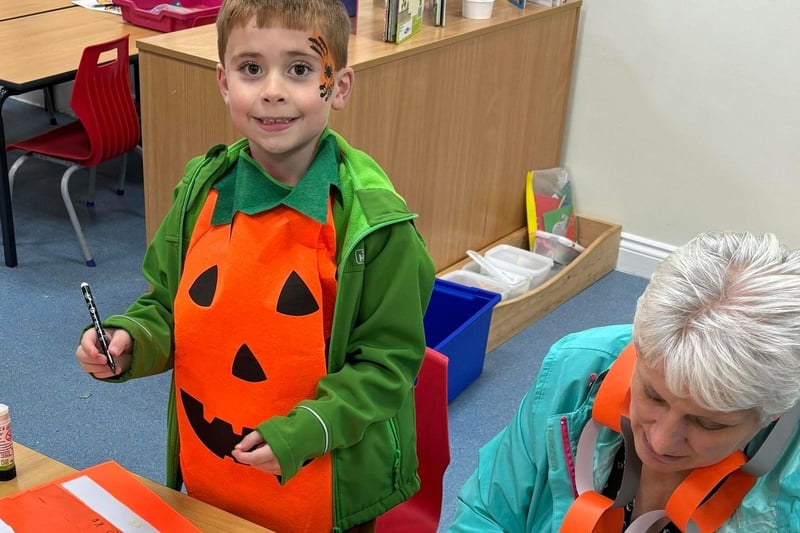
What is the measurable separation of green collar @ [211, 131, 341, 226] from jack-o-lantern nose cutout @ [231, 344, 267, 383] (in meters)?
0.19

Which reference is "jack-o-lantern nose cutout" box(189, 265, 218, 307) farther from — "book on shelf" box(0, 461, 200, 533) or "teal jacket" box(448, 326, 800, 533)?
"teal jacket" box(448, 326, 800, 533)

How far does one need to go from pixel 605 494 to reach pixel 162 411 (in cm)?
171

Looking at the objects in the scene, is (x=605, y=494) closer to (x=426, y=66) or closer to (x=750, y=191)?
(x=426, y=66)

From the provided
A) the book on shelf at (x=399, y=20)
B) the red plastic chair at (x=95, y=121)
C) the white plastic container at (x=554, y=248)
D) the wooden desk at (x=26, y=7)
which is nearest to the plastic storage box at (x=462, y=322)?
the book on shelf at (x=399, y=20)

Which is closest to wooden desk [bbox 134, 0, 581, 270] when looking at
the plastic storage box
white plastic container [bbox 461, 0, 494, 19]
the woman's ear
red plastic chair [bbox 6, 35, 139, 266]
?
white plastic container [bbox 461, 0, 494, 19]

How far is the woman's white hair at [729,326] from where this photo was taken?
42.1 inches

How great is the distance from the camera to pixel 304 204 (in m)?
1.37

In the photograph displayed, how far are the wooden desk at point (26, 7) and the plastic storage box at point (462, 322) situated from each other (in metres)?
2.20

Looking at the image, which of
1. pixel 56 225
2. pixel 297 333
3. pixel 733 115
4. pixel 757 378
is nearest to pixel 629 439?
pixel 757 378

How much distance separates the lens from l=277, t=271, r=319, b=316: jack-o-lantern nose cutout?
4.45 feet

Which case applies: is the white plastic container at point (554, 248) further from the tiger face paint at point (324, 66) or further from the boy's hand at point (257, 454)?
the boy's hand at point (257, 454)

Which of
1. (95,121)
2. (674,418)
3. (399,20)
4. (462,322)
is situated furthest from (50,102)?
(674,418)

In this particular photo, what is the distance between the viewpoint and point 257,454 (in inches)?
49.1

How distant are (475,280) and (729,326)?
230 cm
